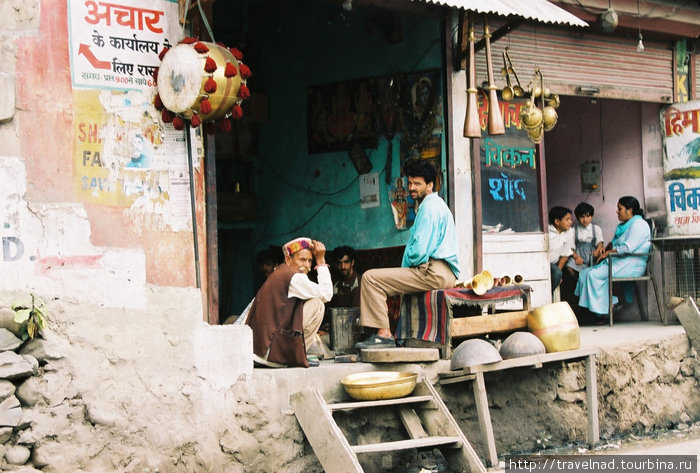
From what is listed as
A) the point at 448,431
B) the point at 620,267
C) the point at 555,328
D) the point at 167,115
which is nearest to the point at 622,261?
the point at 620,267

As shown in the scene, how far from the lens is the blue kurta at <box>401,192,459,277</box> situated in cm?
721

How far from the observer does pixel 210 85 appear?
6.05 metres

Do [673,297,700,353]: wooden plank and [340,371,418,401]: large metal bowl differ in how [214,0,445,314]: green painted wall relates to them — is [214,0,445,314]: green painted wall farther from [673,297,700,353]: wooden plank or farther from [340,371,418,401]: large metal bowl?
[673,297,700,353]: wooden plank

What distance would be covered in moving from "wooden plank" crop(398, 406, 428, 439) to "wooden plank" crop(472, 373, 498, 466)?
49cm

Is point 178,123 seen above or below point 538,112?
below

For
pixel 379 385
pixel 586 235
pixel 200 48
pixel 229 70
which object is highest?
pixel 200 48

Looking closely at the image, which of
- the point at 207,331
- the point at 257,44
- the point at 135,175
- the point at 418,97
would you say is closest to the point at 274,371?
the point at 207,331

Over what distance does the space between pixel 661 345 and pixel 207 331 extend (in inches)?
181

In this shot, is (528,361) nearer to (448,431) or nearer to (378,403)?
(448,431)

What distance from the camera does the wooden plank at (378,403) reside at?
20.9 feet

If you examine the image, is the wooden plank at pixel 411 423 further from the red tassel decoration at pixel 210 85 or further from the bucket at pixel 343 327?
the red tassel decoration at pixel 210 85

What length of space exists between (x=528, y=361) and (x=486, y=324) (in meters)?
0.52

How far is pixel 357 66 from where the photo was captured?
933 cm

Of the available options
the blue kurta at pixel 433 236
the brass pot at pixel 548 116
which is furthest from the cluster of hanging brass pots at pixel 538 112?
the blue kurta at pixel 433 236
